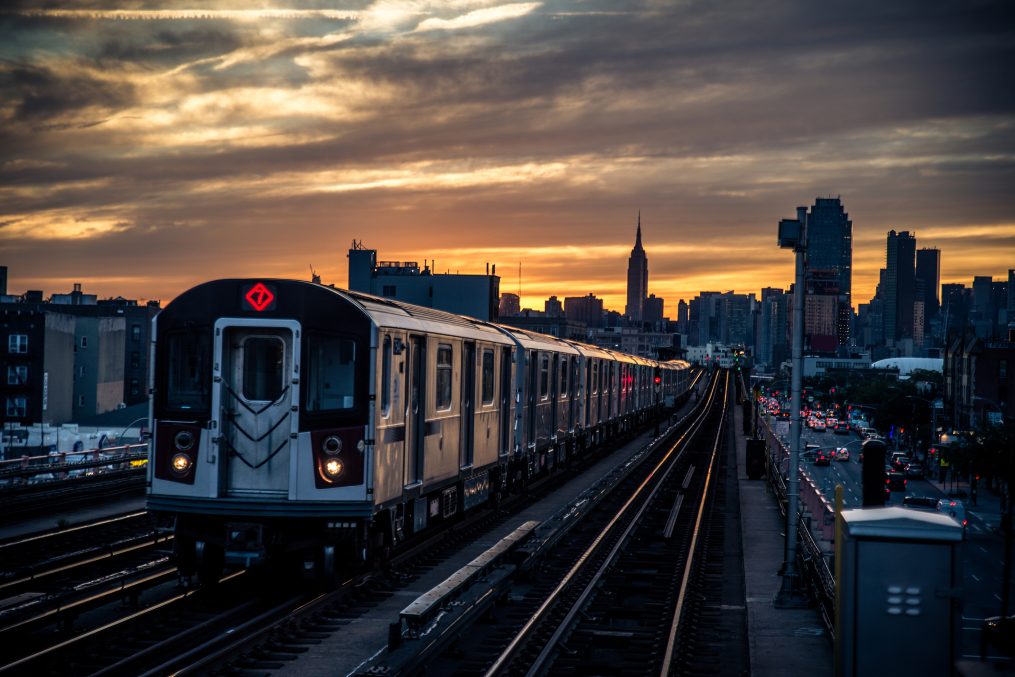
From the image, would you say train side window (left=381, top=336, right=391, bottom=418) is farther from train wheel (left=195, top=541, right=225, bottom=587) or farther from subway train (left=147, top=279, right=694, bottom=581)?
train wheel (left=195, top=541, right=225, bottom=587)

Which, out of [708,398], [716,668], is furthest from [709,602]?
[708,398]

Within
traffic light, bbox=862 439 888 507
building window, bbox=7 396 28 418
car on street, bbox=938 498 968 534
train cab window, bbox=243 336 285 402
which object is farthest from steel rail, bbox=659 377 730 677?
building window, bbox=7 396 28 418

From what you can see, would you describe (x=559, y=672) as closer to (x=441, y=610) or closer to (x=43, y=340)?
(x=441, y=610)

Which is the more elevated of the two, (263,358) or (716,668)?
(263,358)

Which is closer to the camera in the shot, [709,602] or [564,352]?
[709,602]

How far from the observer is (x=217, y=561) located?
1338 cm

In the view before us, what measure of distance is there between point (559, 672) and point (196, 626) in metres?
3.76

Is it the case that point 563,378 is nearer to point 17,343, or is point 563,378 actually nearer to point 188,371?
point 188,371

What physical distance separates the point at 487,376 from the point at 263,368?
296 inches

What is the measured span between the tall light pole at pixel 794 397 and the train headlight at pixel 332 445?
5915mm

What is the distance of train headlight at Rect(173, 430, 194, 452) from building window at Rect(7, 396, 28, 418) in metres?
59.6

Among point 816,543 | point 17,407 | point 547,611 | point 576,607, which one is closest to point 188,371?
point 547,611

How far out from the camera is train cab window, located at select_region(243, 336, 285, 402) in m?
13.0

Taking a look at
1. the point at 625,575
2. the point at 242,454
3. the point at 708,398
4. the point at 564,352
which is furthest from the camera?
the point at 708,398
